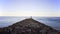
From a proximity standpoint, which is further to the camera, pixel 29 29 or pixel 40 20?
pixel 40 20

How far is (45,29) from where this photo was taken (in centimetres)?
234

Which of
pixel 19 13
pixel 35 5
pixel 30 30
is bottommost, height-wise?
pixel 30 30

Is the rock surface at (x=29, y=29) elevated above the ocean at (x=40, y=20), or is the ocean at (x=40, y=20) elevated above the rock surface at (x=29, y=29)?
the ocean at (x=40, y=20)

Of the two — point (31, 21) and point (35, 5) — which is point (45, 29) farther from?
point (35, 5)

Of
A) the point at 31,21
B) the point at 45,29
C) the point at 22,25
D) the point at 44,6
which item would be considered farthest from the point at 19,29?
the point at 44,6

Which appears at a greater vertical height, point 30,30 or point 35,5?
point 35,5

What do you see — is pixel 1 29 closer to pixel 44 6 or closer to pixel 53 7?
pixel 44 6

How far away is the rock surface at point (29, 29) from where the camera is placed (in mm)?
2332

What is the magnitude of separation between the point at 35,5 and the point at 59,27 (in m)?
0.66

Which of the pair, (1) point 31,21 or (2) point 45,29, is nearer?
(2) point 45,29

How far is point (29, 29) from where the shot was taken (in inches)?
93.5

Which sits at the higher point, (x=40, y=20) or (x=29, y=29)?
(x=40, y=20)

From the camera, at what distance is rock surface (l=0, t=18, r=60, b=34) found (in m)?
2.33

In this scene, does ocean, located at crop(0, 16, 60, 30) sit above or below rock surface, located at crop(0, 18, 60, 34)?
above
